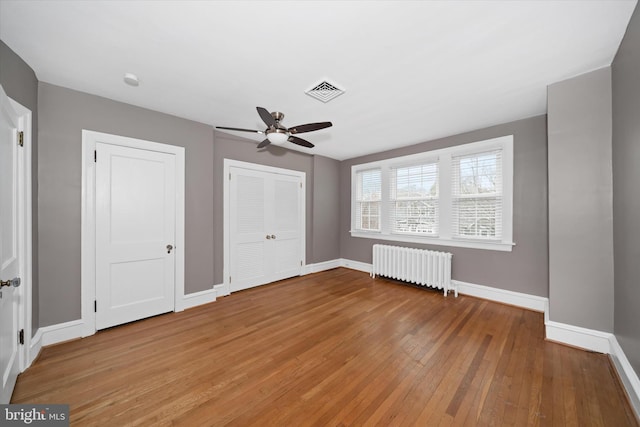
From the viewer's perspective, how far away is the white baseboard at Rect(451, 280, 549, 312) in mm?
3160

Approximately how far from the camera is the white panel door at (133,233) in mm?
2664

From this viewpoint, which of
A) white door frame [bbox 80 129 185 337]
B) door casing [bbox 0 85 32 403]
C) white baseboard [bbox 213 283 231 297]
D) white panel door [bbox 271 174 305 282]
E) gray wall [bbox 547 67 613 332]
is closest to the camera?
door casing [bbox 0 85 32 403]

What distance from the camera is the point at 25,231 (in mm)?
2006

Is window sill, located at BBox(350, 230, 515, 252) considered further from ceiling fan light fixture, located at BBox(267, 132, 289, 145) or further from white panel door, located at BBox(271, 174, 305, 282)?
ceiling fan light fixture, located at BBox(267, 132, 289, 145)

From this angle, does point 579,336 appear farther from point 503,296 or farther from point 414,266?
point 414,266

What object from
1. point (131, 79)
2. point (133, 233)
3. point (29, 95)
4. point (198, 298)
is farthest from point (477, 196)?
point (29, 95)

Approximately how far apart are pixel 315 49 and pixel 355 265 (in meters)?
4.45

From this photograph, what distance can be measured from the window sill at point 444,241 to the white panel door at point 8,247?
4.74 m

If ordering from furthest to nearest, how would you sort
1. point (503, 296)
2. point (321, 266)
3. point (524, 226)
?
point (321, 266), point (503, 296), point (524, 226)

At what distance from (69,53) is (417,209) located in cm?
481

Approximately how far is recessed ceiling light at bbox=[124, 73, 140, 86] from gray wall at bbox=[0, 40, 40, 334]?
0.72 meters

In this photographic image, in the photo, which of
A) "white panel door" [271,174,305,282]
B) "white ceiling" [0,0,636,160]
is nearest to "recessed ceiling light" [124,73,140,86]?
"white ceiling" [0,0,636,160]

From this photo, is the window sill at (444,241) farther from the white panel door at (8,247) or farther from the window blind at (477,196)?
the white panel door at (8,247)

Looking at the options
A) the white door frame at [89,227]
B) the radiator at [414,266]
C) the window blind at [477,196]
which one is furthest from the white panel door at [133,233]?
the window blind at [477,196]
